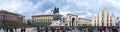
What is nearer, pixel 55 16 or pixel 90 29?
pixel 90 29

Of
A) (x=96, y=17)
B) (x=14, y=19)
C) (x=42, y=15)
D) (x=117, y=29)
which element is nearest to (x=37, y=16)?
(x=42, y=15)

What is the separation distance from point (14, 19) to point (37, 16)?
6061 mm

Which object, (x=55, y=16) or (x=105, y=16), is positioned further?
(x=105, y=16)

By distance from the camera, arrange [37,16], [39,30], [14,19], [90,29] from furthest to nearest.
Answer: [37,16] < [14,19] < [90,29] < [39,30]

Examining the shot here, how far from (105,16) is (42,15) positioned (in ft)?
41.2

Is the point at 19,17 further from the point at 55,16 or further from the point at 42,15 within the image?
the point at 55,16

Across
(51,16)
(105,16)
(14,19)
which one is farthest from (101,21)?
(14,19)

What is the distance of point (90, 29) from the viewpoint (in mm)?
18438

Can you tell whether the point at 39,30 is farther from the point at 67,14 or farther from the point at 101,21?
the point at 101,21

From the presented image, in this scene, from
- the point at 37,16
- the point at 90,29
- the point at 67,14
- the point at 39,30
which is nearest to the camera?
the point at 39,30

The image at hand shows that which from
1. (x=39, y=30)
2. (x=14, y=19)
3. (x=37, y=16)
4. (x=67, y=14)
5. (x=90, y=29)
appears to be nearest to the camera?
(x=39, y=30)

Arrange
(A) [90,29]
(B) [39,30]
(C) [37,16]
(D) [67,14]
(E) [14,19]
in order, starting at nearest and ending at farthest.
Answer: (B) [39,30]
(A) [90,29]
(D) [67,14]
(E) [14,19]
(C) [37,16]

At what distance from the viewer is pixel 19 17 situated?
6781cm

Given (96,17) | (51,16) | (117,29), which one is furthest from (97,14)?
(117,29)
